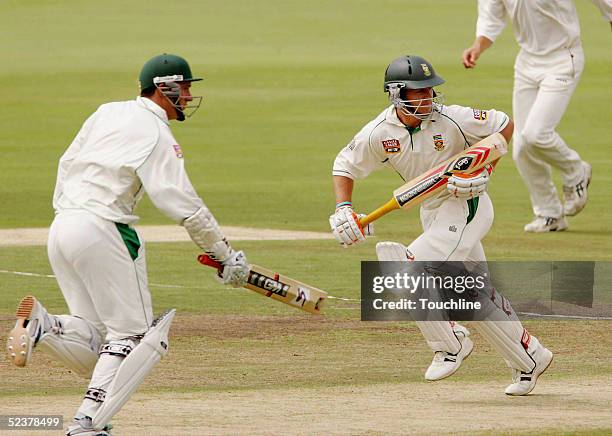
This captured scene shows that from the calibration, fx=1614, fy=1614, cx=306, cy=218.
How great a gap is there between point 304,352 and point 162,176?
10.1 feet

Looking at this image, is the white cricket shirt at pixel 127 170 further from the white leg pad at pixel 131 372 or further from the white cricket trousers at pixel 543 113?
the white cricket trousers at pixel 543 113

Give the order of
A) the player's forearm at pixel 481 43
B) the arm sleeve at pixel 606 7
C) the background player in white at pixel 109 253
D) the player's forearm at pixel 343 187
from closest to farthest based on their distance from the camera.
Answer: the background player in white at pixel 109 253 < the player's forearm at pixel 343 187 < the player's forearm at pixel 481 43 < the arm sleeve at pixel 606 7

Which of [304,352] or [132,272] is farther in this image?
[304,352]

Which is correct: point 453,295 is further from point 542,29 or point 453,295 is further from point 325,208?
point 325,208

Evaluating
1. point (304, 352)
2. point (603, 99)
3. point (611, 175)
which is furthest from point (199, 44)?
point (304, 352)

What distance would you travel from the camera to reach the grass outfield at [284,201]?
26.3 ft

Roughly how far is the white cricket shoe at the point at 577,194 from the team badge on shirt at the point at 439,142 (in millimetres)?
7141

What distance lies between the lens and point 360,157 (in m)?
8.82

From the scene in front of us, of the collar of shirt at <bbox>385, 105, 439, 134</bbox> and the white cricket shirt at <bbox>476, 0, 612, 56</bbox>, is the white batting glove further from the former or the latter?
the white cricket shirt at <bbox>476, 0, 612, 56</bbox>

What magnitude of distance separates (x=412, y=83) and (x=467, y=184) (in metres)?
0.66

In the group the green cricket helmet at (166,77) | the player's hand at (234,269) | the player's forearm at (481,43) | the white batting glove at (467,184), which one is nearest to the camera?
the player's hand at (234,269)

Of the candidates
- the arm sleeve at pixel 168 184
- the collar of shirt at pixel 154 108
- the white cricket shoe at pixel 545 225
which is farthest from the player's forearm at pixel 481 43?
the arm sleeve at pixel 168 184

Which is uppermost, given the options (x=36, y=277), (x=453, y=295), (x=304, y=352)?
(x=453, y=295)

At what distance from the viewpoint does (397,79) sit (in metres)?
8.70
